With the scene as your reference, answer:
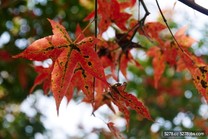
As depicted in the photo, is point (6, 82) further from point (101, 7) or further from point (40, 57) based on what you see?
point (40, 57)

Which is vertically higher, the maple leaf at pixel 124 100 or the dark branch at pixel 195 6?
the dark branch at pixel 195 6

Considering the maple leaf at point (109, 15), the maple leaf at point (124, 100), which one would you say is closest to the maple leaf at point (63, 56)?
the maple leaf at point (124, 100)

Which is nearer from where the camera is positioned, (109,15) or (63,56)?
(63,56)

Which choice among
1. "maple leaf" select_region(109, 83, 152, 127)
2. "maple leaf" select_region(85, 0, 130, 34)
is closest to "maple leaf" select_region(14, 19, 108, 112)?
"maple leaf" select_region(109, 83, 152, 127)

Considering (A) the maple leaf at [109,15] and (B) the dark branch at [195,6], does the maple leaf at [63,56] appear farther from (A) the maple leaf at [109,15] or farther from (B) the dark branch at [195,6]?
(A) the maple leaf at [109,15]

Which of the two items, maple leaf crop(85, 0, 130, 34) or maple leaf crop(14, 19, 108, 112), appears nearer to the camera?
maple leaf crop(14, 19, 108, 112)

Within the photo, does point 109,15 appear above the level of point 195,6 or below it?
above

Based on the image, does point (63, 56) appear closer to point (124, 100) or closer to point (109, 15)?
point (124, 100)

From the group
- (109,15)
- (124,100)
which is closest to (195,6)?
(124,100)

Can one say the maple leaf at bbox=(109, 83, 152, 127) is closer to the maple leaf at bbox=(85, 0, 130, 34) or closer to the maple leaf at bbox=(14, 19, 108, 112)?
the maple leaf at bbox=(14, 19, 108, 112)

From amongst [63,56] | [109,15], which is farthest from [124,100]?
[109,15]
